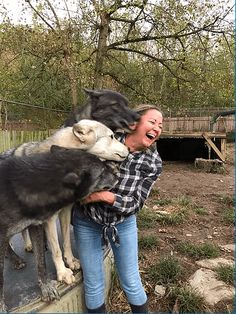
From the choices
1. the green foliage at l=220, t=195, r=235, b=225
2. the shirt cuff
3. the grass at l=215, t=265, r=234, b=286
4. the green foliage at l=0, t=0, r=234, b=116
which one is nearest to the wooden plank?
the green foliage at l=0, t=0, r=234, b=116

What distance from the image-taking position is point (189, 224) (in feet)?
22.0

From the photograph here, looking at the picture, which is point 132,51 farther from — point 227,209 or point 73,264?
point 73,264

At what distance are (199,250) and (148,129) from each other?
293 centimetres

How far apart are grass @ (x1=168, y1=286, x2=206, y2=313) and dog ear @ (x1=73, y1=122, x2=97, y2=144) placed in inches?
88.1

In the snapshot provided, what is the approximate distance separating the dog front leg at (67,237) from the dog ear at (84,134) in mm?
541

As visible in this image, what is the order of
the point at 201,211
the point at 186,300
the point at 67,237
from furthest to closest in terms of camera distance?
the point at 201,211, the point at 186,300, the point at 67,237

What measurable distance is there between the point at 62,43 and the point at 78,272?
9.60 metres

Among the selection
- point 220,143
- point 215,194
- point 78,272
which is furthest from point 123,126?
point 220,143

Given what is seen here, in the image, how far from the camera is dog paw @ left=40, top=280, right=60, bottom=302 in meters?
2.81

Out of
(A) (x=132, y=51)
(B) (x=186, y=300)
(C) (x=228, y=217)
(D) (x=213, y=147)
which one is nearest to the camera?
(B) (x=186, y=300)

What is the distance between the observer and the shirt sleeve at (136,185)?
2799 millimetres

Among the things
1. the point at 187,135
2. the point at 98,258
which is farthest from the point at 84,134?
the point at 187,135

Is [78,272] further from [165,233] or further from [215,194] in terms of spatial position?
[215,194]

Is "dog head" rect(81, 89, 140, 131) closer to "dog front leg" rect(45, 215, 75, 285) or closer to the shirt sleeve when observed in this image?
the shirt sleeve
